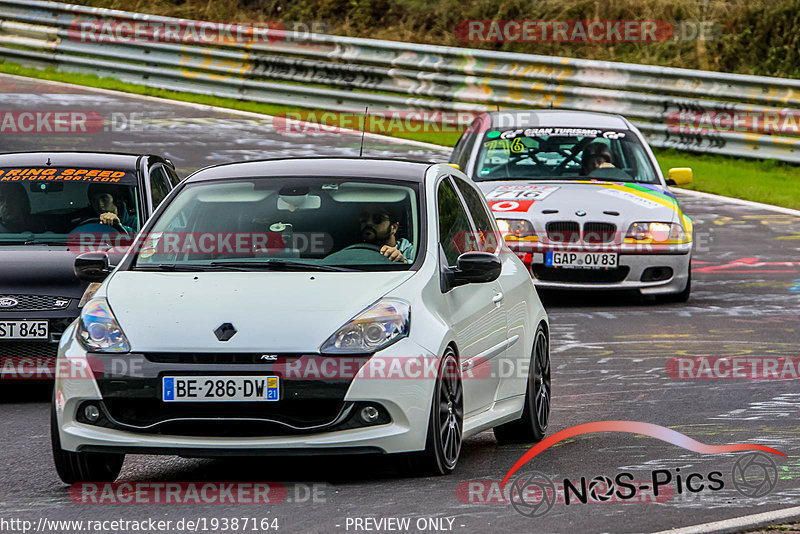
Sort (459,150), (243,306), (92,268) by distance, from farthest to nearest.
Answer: (459,150) → (92,268) → (243,306)

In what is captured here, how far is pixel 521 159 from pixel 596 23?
37.8 ft

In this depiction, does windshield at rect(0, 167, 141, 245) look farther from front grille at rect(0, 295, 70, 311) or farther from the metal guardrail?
the metal guardrail

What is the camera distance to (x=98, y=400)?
266 inches

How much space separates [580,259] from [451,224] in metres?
5.77

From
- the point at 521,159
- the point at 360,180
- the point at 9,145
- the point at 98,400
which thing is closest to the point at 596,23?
the point at 9,145

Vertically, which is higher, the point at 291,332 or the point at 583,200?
the point at 291,332

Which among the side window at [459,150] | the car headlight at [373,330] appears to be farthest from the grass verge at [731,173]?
the car headlight at [373,330]

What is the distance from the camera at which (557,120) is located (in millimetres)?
15219

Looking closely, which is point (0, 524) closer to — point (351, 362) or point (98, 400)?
point (98, 400)

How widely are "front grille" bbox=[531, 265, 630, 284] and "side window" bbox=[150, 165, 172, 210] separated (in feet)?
11.8

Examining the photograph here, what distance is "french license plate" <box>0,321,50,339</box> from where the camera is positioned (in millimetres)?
9547
